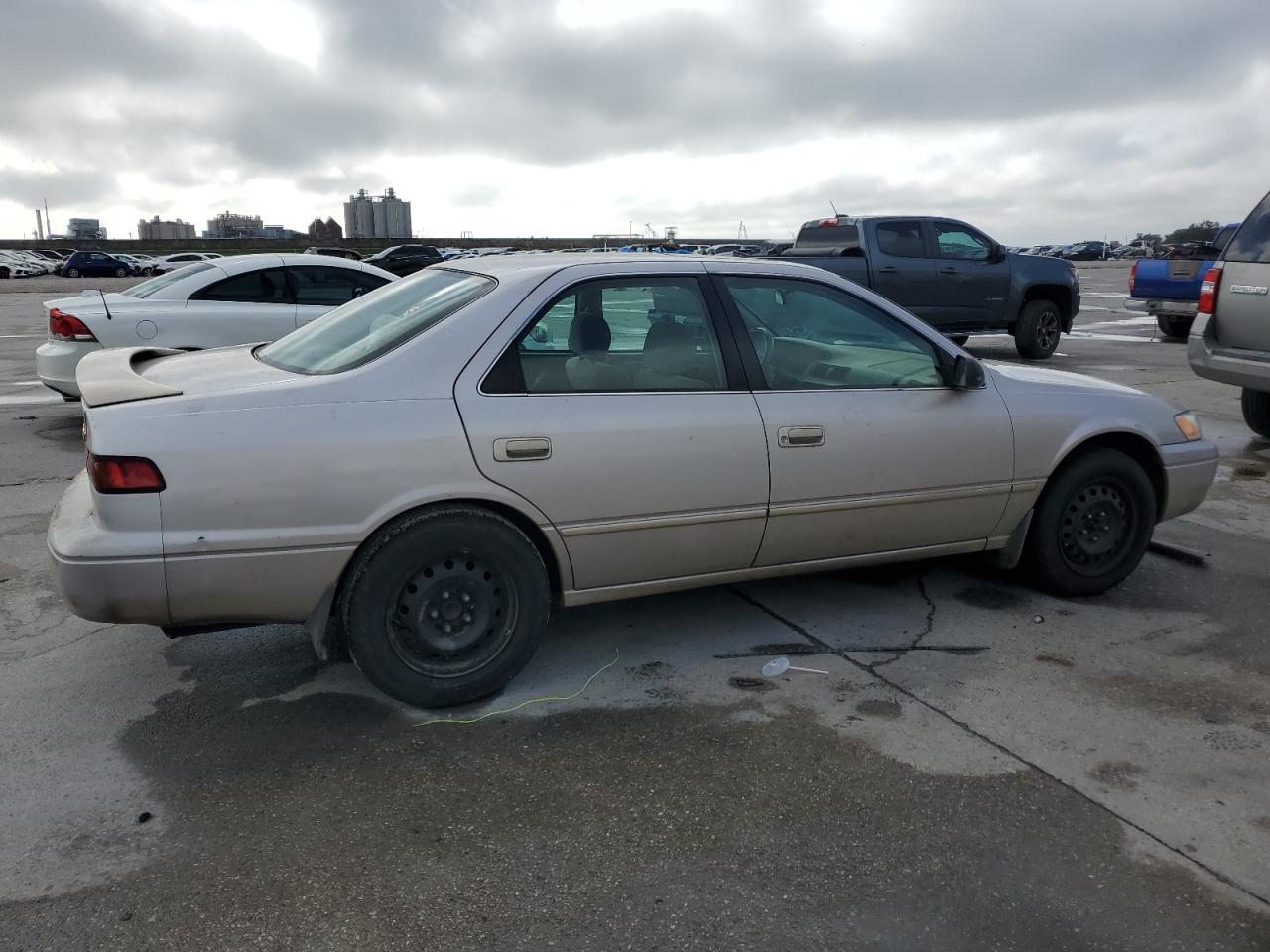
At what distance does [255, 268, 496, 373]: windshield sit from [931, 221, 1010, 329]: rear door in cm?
1048

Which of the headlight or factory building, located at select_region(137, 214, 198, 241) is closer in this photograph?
the headlight

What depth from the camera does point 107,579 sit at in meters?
3.19

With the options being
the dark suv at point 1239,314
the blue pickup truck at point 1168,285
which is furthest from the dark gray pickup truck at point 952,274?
the dark suv at point 1239,314

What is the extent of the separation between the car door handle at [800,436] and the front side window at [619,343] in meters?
0.32

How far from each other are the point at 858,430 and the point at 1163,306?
13.6 metres

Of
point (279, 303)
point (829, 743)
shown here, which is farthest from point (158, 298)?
point (829, 743)

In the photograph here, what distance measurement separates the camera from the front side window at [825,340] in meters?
4.07

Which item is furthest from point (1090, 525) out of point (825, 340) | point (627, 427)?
point (627, 427)

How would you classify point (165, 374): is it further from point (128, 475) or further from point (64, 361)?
point (64, 361)

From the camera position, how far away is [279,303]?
8977mm

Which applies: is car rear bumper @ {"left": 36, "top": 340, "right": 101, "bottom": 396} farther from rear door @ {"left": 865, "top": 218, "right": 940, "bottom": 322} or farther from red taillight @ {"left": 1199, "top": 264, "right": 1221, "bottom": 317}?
rear door @ {"left": 865, "top": 218, "right": 940, "bottom": 322}

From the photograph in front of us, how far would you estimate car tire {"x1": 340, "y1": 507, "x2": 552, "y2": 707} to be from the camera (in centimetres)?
342

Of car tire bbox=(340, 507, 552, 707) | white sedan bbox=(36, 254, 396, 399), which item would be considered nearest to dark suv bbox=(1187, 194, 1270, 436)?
car tire bbox=(340, 507, 552, 707)

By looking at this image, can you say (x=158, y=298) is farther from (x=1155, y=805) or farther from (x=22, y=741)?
(x=1155, y=805)
